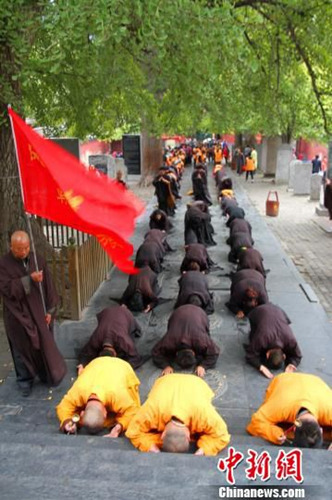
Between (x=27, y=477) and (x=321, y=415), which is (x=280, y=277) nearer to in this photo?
(x=321, y=415)

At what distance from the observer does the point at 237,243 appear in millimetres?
10977

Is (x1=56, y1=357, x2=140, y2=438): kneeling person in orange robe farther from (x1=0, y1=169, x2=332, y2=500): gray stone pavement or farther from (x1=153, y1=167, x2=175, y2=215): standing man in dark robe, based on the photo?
(x1=153, y1=167, x2=175, y2=215): standing man in dark robe

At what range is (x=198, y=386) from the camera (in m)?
4.74

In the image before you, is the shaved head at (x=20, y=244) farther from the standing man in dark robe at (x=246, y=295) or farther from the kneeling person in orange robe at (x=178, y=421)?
the standing man in dark robe at (x=246, y=295)

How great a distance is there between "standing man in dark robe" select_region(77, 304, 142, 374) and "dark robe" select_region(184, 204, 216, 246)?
5899mm

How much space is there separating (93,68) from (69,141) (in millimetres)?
5841

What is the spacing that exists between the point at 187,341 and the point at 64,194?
2.27 m

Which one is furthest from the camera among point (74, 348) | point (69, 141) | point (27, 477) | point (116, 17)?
point (69, 141)

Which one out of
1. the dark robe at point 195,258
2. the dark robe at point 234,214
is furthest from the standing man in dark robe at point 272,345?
the dark robe at point 234,214

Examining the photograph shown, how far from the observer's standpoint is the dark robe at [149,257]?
387 inches

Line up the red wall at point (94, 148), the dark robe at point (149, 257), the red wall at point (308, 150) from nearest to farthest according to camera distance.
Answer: the dark robe at point (149, 257) → the red wall at point (308, 150) → the red wall at point (94, 148)

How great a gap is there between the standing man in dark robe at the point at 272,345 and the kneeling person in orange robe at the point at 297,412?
49.4 inches

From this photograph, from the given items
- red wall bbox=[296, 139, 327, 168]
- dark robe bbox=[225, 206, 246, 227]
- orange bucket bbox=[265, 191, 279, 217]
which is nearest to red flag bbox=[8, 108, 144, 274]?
dark robe bbox=[225, 206, 246, 227]

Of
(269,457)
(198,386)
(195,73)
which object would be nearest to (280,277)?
(195,73)
